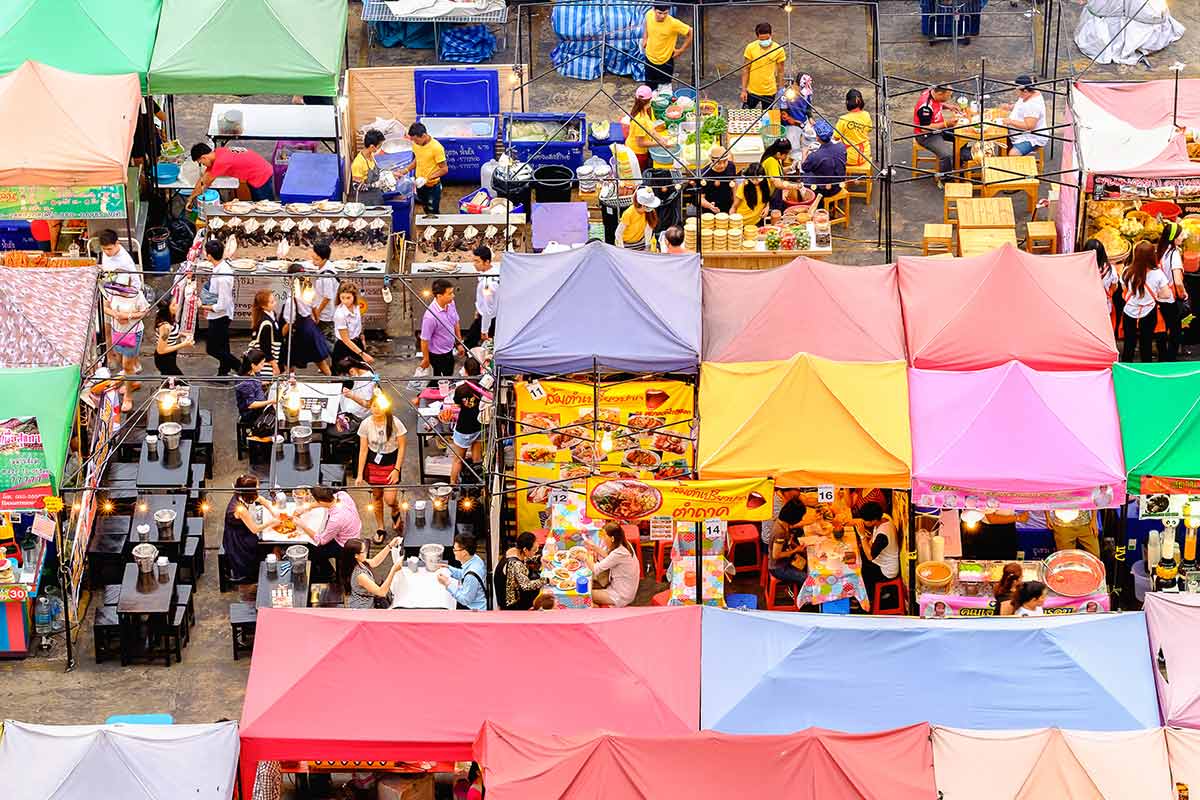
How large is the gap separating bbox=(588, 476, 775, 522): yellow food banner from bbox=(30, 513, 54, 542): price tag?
5043mm

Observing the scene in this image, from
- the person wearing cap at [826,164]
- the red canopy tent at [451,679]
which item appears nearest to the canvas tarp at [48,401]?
the red canopy tent at [451,679]

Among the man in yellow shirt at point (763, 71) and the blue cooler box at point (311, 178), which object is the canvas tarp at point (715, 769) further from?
the man in yellow shirt at point (763, 71)

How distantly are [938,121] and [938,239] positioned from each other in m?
2.88

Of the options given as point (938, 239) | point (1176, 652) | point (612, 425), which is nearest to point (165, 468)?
point (612, 425)

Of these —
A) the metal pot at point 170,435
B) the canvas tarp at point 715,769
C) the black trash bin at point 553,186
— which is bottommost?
the canvas tarp at point 715,769

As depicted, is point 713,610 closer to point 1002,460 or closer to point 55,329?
point 1002,460

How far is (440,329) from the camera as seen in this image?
77.0 feet

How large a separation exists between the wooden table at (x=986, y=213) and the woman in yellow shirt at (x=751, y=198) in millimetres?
2268

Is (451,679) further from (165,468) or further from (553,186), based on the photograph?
(553,186)

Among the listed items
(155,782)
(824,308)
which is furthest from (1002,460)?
(155,782)

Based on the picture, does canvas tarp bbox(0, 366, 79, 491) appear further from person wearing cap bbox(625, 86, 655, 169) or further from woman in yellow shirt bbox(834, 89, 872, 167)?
woman in yellow shirt bbox(834, 89, 872, 167)

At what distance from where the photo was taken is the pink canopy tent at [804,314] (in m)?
21.1

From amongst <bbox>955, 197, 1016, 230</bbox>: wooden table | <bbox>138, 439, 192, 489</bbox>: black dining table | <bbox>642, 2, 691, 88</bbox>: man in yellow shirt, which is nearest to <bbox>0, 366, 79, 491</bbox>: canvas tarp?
<bbox>138, 439, 192, 489</bbox>: black dining table

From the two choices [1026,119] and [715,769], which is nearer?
[715,769]
